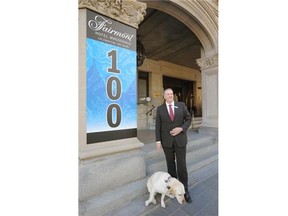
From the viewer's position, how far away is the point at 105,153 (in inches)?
111

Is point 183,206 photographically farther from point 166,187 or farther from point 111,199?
point 111,199

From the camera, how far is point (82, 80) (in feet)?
8.69

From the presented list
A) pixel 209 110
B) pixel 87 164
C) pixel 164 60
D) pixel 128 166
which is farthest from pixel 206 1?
pixel 87 164

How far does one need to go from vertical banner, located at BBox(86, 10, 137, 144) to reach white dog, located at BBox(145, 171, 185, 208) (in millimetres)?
970

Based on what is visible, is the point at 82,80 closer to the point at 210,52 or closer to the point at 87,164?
the point at 87,164

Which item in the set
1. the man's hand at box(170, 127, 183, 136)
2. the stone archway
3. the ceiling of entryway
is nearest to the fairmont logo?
the stone archway

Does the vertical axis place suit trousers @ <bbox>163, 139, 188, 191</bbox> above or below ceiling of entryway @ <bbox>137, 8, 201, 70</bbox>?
below

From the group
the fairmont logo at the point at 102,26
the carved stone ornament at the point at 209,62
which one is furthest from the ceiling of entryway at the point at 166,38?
the fairmont logo at the point at 102,26

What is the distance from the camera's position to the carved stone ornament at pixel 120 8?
2.71m

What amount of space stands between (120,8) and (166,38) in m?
4.23

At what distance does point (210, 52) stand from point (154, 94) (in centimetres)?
374

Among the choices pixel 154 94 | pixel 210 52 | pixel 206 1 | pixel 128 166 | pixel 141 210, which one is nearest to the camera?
pixel 141 210

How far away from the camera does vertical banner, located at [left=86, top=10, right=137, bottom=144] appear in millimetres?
2727

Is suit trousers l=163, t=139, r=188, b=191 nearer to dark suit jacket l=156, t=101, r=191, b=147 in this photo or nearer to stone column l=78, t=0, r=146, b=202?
dark suit jacket l=156, t=101, r=191, b=147
